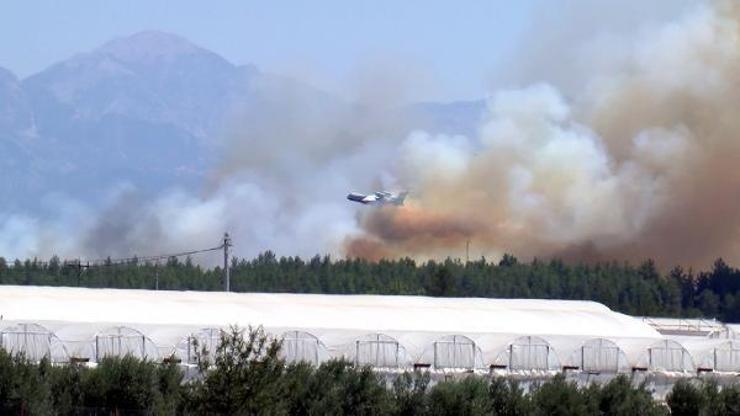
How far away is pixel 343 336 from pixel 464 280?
185ft

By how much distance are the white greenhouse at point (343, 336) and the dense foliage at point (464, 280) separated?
39499 millimetres

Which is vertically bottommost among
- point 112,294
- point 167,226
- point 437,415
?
point 437,415

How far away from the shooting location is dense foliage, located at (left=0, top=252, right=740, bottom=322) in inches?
4717

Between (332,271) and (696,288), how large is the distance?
26.3 m

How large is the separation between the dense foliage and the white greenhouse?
39.5 m

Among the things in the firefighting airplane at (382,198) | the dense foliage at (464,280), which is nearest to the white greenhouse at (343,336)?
the firefighting airplane at (382,198)

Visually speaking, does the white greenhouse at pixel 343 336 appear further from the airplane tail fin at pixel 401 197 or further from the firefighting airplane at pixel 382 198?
the firefighting airplane at pixel 382 198

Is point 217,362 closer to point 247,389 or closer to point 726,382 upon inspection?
point 247,389

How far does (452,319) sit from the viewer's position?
245ft

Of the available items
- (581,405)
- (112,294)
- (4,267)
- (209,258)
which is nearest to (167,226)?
(209,258)

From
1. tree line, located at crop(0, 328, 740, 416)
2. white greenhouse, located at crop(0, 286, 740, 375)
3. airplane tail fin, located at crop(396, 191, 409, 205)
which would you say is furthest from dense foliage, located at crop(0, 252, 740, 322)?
tree line, located at crop(0, 328, 740, 416)

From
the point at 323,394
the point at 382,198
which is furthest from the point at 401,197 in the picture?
the point at 323,394

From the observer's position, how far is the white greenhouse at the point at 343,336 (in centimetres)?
6475

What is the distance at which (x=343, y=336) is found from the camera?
66812mm
